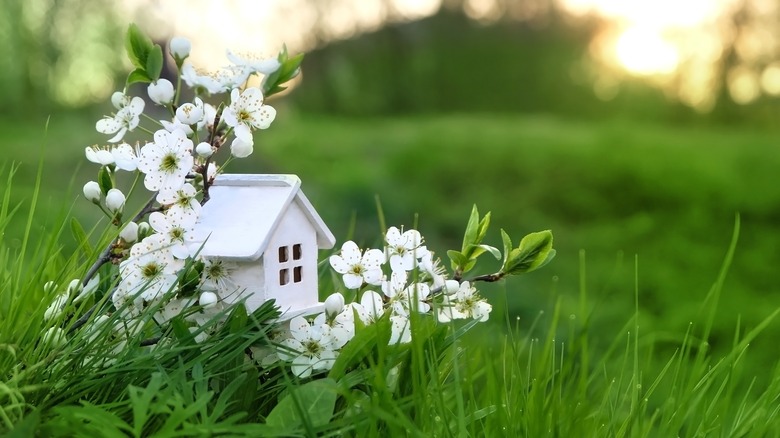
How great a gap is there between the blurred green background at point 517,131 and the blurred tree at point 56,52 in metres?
0.02

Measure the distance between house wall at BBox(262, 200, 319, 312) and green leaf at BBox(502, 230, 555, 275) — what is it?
23cm

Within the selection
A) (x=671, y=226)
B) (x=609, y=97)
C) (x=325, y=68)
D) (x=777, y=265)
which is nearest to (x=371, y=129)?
(x=325, y=68)

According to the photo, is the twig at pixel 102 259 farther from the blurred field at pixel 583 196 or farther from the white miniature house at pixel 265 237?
the blurred field at pixel 583 196

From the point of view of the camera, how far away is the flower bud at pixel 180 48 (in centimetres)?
89

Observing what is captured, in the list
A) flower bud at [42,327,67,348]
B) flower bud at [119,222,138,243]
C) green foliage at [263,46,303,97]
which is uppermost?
green foliage at [263,46,303,97]

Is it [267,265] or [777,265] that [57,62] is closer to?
[777,265]

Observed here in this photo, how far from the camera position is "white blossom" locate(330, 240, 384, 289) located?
918mm

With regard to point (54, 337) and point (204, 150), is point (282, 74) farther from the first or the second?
point (54, 337)

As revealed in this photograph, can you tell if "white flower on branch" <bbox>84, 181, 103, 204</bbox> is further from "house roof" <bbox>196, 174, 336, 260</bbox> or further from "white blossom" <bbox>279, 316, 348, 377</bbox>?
"white blossom" <bbox>279, 316, 348, 377</bbox>

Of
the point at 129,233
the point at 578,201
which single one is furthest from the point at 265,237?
the point at 578,201

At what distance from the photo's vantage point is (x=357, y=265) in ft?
3.05

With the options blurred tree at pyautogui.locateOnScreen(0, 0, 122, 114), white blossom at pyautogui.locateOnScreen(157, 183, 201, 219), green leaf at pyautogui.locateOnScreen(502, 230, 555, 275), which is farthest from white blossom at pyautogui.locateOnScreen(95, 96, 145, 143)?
blurred tree at pyautogui.locateOnScreen(0, 0, 122, 114)

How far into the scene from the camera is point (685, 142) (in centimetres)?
497

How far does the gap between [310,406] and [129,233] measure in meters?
0.29
